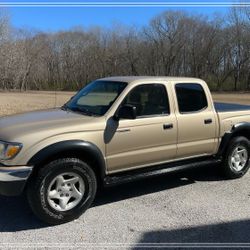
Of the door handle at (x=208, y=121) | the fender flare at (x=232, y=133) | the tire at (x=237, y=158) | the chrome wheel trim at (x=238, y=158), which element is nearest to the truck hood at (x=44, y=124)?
the door handle at (x=208, y=121)

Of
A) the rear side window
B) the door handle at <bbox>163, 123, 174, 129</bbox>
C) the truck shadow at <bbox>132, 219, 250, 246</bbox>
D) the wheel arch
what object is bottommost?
the truck shadow at <bbox>132, 219, 250, 246</bbox>

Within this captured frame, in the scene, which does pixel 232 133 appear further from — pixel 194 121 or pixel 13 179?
pixel 13 179

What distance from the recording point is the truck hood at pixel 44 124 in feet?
16.2

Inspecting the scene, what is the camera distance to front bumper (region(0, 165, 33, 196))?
15.3 ft

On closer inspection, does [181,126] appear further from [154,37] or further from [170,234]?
[154,37]

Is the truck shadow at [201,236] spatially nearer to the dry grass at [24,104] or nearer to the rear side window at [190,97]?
the rear side window at [190,97]

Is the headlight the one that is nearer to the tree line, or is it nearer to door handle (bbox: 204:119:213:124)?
door handle (bbox: 204:119:213:124)

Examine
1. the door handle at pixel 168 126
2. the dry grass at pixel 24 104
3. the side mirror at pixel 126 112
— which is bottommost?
the dry grass at pixel 24 104

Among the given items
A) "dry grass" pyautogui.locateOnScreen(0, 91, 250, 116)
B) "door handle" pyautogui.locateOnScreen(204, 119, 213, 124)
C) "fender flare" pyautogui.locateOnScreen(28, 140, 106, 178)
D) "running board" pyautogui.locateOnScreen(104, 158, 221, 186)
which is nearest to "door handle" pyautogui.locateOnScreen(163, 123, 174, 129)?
"running board" pyautogui.locateOnScreen(104, 158, 221, 186)

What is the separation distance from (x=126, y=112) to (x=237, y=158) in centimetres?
272

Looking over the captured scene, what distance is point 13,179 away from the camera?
468 cm

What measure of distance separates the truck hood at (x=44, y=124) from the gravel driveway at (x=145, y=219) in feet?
3.54

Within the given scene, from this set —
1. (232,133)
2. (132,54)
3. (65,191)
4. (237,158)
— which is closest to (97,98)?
(65,191)

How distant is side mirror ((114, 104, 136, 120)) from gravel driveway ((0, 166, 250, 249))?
3.95ft
